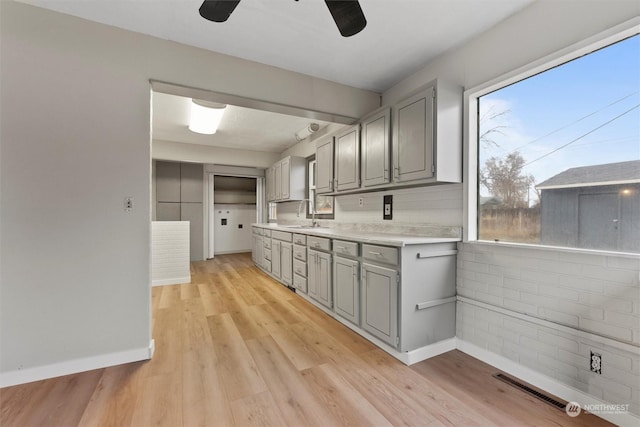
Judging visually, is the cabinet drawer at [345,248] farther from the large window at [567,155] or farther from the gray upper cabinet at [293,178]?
the gray upper cabinet at [293,178]

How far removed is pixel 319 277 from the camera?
3.20m

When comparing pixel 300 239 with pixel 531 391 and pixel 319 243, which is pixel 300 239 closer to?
pixel 319 243

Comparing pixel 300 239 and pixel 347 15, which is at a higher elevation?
pixel 347 15

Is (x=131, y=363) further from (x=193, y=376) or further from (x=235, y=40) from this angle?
(x=235, y=40)

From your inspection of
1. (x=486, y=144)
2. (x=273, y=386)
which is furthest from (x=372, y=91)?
(x=273, y=386)

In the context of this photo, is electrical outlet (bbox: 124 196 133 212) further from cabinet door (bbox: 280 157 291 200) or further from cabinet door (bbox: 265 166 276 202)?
cabinet door (bbox: 265 166 276 202)

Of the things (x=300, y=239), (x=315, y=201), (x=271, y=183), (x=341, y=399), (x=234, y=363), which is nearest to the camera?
(x=341, y=399)

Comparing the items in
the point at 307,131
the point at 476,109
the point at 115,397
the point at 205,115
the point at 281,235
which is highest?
the point at 307,131

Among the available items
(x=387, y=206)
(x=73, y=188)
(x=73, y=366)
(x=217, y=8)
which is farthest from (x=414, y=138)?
(x=73, y=366)

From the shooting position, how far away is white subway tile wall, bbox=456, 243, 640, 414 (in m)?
1.50

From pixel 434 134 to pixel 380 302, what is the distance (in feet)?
4.88

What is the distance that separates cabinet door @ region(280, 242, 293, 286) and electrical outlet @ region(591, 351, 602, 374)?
3146mm

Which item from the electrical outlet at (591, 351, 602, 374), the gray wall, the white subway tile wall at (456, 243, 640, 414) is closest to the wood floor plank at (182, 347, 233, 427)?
the gray wall

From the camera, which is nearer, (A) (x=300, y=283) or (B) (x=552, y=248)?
(B) (x=552, y=248)
